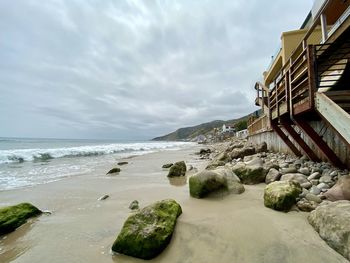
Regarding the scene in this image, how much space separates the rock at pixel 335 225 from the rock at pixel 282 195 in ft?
2.06

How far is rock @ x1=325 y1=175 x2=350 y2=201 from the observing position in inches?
148

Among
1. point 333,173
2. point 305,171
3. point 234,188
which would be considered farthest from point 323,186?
point 234,188

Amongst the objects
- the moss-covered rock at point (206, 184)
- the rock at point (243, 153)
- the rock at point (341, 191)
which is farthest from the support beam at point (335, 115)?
the rock at point (243, 153)

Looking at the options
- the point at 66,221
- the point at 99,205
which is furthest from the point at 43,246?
the point at 99,205

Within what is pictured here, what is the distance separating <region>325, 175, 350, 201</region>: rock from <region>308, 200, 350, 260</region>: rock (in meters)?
0.76

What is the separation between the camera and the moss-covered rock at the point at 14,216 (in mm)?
4121

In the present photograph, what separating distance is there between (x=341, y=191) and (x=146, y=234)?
356 cm

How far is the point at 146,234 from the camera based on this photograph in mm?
3080

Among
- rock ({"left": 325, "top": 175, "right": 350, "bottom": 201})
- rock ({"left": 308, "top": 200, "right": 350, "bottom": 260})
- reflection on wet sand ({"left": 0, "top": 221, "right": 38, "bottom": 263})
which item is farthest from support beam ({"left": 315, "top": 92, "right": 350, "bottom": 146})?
reflection on wet sand ({"left": 0, "top": 221, "right": 38, "bottom": 263})

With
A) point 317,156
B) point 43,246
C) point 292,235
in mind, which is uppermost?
point 317,156

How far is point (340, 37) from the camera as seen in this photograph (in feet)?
18.4

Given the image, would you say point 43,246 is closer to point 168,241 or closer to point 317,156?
point 168,241

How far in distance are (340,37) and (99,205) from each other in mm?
7744

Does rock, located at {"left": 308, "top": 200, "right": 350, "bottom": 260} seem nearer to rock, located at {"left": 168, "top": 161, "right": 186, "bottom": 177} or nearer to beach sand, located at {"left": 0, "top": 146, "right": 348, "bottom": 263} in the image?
beach sand, located at {"left": 0, "top": 146, "right": 348, "bottom": 263}
